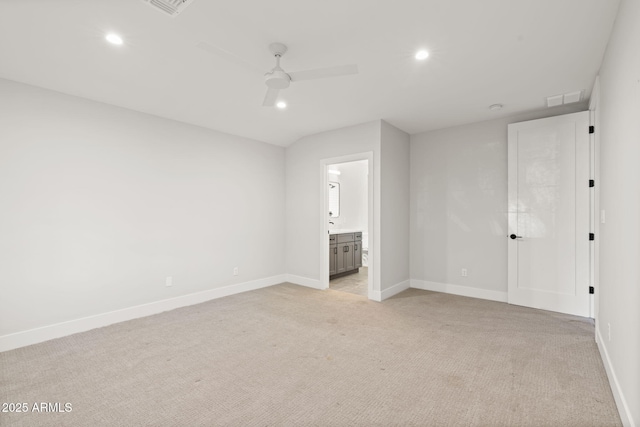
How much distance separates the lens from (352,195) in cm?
783

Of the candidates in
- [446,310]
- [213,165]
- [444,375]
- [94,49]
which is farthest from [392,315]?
[94,49]

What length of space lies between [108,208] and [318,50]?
2.98 metres

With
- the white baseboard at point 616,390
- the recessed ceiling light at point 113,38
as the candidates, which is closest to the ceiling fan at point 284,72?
the recessed ceiling light at point 113,38

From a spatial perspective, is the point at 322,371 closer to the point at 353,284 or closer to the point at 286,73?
the point at 286,73

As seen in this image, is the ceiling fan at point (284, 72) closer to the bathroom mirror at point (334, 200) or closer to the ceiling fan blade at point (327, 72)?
the ceiling fan blade at point (327, 72)

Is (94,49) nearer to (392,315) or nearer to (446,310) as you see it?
(392,315)

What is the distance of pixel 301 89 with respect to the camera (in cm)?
329

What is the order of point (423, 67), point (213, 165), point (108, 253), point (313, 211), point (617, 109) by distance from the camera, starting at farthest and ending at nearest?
point (313, 211), point (213, 165), point (108, 253), point (423, 67), point (617, 109)

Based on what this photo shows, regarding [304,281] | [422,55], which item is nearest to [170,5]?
[422,55]

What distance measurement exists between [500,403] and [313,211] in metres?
3.70

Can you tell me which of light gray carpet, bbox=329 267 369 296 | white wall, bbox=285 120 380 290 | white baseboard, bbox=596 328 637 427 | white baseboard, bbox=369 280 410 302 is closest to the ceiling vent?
white wall, bbox=285 120 380 290

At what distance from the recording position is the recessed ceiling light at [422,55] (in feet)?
8.39

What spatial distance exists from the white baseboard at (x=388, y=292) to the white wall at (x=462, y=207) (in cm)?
28

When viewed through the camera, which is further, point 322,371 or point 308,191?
point 308,191
